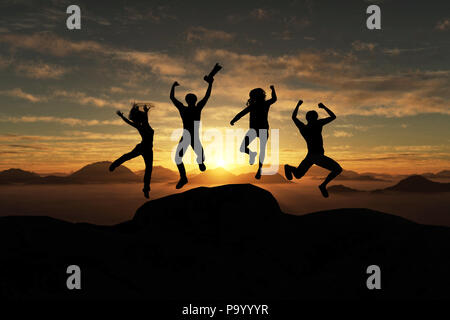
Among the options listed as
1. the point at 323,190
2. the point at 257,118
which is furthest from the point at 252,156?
the point at 323,190

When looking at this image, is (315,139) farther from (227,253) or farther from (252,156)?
(227,253)

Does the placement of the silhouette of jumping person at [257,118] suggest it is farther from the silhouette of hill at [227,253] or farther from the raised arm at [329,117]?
the silhouette of hill at [227,253]

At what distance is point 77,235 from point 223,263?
5567mm

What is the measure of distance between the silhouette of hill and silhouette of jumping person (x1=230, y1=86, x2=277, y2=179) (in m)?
3.94

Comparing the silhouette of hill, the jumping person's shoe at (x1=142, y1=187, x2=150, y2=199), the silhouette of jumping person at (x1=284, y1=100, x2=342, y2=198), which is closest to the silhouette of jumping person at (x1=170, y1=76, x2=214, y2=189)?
the jumping person's shoe at (x1=142, y1=187, x2=150, y2=199)

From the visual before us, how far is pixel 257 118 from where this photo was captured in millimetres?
13906

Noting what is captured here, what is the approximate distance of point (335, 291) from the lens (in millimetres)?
13352

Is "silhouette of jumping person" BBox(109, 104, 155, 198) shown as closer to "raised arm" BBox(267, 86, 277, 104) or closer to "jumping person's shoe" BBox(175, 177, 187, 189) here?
"jumping person's shoe" BBox(175, 177, 187, 189)

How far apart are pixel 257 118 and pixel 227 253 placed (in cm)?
571

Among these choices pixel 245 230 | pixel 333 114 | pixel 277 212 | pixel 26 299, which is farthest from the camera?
pixel 277 212

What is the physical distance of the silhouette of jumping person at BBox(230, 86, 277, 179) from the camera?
13914 millimetres

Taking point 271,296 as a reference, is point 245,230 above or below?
above

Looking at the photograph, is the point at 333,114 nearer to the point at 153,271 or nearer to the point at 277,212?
the point at 277,212
